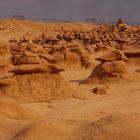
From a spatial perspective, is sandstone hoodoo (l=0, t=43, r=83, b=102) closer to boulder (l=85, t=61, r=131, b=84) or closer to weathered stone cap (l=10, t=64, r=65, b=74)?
weathered stone cap (l=10, t=64, r=65, b=74)

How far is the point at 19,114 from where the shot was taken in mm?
9164

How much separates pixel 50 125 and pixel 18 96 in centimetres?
648

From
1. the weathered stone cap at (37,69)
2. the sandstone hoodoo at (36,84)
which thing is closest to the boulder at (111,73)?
the sandstone hoodoo at (36,84)

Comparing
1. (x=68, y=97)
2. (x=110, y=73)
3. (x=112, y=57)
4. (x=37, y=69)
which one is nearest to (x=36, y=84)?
(x=37, y=69)

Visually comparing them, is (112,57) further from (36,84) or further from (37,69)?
(36,84)

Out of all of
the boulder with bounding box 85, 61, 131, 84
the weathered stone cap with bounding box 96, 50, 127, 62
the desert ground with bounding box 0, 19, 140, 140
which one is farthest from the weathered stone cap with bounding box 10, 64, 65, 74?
the weathered stone cap with bounding box 96, 50, 127, 62

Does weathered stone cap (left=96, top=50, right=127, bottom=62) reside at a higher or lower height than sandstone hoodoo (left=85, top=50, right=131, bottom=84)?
higher

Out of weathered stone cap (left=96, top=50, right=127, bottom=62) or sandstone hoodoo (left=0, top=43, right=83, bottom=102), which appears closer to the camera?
sandstone hoodoo (left=0, top=43, right=83, bottom=102)

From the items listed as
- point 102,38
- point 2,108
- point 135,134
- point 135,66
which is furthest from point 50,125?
point 102,38

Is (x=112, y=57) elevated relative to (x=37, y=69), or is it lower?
lower

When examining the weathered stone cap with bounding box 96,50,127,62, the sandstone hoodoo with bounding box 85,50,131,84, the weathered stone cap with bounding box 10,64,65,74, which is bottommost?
the sandstone hoodoo with bounding box 85,50,131,84

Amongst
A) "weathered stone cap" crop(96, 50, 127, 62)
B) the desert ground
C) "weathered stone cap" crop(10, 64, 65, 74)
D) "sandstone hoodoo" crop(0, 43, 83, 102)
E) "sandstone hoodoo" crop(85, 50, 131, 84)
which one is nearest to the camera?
the desert ground

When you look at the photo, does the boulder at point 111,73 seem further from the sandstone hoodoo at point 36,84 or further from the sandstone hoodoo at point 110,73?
the sandstone hoodoo at point 36,84

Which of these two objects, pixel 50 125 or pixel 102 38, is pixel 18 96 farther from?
pixel 102 38
